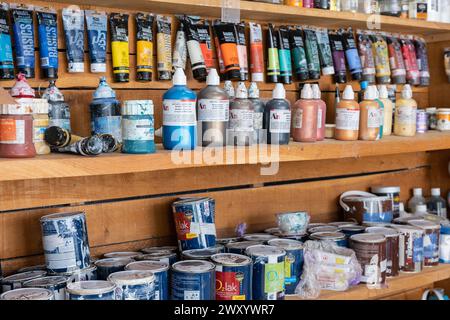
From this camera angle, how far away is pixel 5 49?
1.53m

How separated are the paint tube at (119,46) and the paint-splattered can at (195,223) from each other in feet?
1.38

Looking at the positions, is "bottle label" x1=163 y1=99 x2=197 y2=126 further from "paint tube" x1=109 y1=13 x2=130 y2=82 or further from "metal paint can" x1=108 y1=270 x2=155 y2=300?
"metal paint can" x1=108 y1=270 x2=155 y2=300

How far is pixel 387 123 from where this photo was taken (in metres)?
2.19

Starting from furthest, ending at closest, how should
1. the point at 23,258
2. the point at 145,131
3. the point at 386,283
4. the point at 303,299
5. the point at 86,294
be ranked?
the point at 386,283, the point at 303,299, the point at 23,258, the point at 145,131, the point at 86,294

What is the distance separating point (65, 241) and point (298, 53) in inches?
41.6

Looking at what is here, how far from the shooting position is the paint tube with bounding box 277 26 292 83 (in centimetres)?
203

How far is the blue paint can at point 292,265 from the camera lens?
1.78 metres

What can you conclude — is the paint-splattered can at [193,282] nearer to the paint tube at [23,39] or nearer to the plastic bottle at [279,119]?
the plastic bottle at [279,119]

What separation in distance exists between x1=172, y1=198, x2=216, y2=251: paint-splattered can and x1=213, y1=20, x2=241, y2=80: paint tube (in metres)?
0.44

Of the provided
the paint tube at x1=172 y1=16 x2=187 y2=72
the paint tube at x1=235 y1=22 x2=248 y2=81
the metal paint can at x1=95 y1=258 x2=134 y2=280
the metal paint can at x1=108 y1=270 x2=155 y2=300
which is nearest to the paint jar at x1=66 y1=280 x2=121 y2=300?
the metal paint can at x1=108 y1=270 x2=155 y2=300

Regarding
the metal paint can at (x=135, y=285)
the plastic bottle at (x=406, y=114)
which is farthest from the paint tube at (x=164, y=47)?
the plastic bottle at (x=406, y=114)
